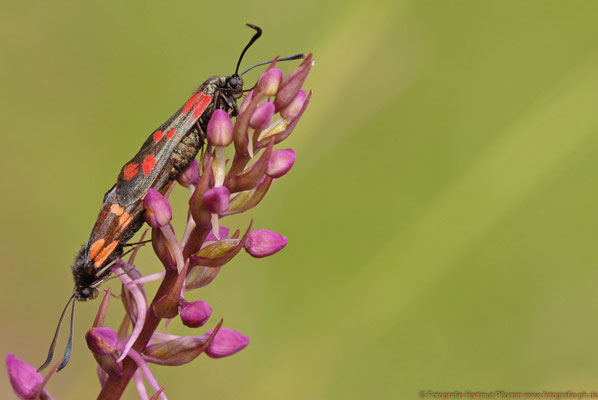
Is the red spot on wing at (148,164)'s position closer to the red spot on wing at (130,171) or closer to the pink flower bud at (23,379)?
the red spot on wing at (130,171)

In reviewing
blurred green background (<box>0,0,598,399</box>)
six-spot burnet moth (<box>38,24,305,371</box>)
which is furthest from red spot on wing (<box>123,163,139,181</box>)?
blurred green background (<box>0,0,598,399</box>)

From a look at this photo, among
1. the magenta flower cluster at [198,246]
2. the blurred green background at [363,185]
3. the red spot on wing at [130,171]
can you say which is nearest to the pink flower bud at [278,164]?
the magenta flower cluster at [198,246]

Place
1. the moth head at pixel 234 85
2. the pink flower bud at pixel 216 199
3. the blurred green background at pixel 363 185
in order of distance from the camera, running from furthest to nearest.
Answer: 1. the blurred green background at pixel 363 185
2. the moth head at pixel 234 85
3. the pink flower bud at pixel 216 199

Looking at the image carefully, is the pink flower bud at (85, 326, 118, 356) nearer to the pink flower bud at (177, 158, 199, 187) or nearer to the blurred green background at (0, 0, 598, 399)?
the pink flower bud at (177, 158, 199, 187)

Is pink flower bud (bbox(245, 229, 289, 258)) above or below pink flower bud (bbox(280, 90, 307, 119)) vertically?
below

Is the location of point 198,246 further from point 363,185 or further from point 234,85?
point 363,185

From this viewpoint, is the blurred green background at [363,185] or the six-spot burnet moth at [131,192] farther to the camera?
the blurred green background at [363,185]

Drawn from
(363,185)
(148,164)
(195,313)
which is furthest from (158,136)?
(363,185)
